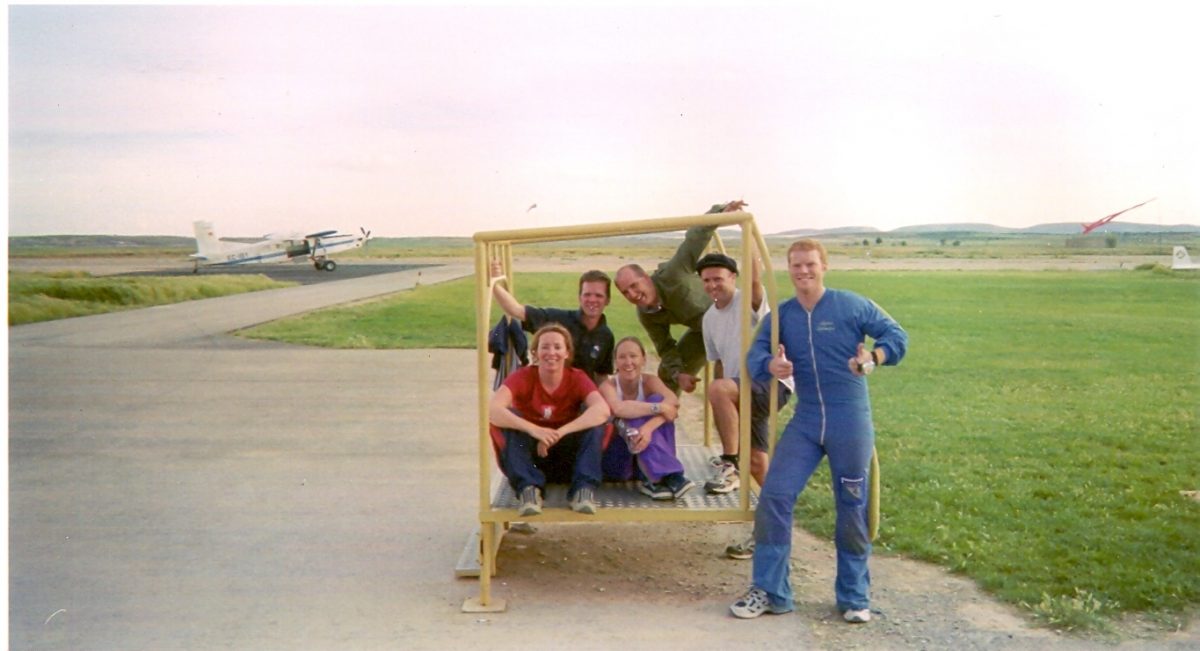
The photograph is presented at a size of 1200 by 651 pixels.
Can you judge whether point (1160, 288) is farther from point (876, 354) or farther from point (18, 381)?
point (18, 381)

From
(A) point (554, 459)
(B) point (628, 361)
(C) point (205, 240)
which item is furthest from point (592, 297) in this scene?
(C) point (205, 240)

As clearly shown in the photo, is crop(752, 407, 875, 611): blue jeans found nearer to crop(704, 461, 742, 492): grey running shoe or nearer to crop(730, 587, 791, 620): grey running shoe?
crop(730, 587, 791, 620): grey running shoe

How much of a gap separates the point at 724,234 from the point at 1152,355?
26.2 feet

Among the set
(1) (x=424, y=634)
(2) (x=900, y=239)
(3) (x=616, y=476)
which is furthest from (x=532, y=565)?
(2) (x=900, y=239)

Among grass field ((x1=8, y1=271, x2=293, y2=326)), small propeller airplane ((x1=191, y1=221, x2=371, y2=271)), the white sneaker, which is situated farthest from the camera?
grass field ((x1=8, y1=271, x2=293, y2=326))

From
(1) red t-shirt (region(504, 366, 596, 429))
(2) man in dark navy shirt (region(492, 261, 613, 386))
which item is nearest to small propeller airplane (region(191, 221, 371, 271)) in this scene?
(2) man in dark navy shirt (region(492, 261, 613, 386))

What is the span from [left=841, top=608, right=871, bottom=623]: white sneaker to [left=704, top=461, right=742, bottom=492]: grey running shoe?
0.83 m

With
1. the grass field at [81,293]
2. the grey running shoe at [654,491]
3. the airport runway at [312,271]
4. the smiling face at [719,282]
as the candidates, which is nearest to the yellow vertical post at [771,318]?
the smiling face at [719,282]

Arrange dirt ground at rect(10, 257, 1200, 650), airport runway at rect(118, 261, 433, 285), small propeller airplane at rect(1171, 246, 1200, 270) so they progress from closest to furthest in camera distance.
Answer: dirt ground at rect(10, 257, 1200, 650) → small propeller airplane at rect(1171, 246, 1200, 270) → airport runway at rect(118, 261, 433, 285)

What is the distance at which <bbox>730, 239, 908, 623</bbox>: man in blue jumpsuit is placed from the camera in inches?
176

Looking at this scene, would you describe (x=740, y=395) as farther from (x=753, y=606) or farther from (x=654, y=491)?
(x=753, y=606)

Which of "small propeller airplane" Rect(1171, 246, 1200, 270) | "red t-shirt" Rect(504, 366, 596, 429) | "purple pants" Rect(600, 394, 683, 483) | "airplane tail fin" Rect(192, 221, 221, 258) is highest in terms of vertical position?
"airplane tail fin" Rect(192, 221, 221, 258)

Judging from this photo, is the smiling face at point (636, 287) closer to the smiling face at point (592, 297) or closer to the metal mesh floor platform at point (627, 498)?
the smiling face at point (592, 297)

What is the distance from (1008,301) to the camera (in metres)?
17.4
